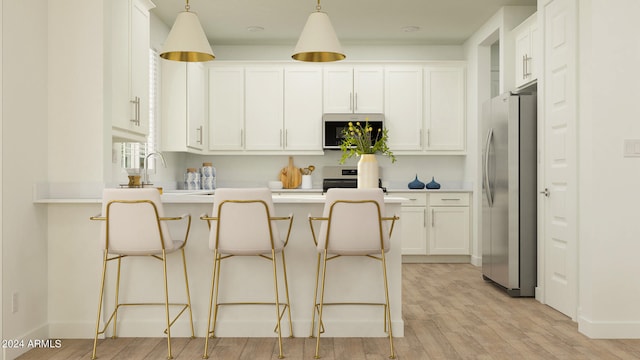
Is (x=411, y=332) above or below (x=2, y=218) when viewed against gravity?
below

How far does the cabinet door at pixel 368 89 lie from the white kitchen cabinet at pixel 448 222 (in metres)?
1.32

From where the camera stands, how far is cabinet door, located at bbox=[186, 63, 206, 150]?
627 centimetres

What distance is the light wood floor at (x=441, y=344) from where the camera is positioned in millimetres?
3363

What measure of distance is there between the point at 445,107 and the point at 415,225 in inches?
60.5

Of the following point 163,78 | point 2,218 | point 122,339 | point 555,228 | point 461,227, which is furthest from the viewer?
point 461,227

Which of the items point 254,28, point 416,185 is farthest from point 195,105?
point 416,185

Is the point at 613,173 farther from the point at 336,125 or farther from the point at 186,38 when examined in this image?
the point at 336,125

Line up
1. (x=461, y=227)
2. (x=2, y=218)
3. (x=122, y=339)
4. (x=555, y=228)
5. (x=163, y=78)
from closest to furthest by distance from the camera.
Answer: (x=2, y=218) < (x=122, y=339) < (x=555, y=228) < (x=163, y=78) < (x=461, y=227)

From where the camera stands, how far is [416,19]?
20.6 feet

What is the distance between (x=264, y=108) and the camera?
7062 millimetres

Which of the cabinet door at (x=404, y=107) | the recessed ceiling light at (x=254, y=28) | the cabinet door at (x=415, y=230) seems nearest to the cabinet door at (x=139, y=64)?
the recessed ceiling light at (x=254, y=28)

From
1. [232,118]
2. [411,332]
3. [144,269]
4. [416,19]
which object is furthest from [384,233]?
[232,118]

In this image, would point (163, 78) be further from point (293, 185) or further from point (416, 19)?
point (416, 19)

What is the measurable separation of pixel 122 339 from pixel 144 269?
1.54 feet
